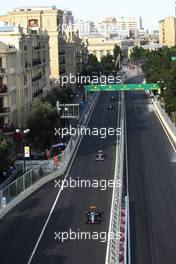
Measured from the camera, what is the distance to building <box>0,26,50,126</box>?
44.0m

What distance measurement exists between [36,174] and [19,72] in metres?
14.8

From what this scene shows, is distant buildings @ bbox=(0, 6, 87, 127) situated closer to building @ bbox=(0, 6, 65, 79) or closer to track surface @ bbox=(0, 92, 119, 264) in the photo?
building @ bbox=(0, 6, 65, 79)

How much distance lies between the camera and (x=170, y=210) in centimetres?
2869

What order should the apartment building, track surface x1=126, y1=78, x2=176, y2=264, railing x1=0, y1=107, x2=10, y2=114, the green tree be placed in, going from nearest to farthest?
track surface x1=126, y1=78, x2=176, y2=264 < the green tree < the apartment building < railing x1=0, y1=107, x2=10, y2=114

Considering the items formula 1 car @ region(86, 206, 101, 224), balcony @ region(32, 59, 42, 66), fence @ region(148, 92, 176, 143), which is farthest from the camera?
balcony @ region(32, 59, 42, 66)

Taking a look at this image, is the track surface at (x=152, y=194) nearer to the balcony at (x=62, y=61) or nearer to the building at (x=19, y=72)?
the building at (x=19, y=72)

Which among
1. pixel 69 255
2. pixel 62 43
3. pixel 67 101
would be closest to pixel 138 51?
pixel 62 43

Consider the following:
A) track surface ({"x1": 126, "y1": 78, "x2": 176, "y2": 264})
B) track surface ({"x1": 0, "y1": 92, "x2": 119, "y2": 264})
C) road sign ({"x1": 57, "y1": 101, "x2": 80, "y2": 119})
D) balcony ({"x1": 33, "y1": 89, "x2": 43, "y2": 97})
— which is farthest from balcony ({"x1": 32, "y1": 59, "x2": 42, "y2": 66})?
track surface ({"x1": 0, "y1": 92, "x2": 119, "y2": 264})

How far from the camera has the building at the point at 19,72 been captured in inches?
1734

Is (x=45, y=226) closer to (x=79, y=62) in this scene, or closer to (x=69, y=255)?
(x=69, y=255)

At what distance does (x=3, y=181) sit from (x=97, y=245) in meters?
11.7

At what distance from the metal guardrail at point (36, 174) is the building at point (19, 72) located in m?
4.89

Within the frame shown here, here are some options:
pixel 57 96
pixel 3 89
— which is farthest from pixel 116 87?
pixel 3 89

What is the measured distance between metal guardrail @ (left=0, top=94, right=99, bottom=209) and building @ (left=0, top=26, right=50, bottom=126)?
489cm
